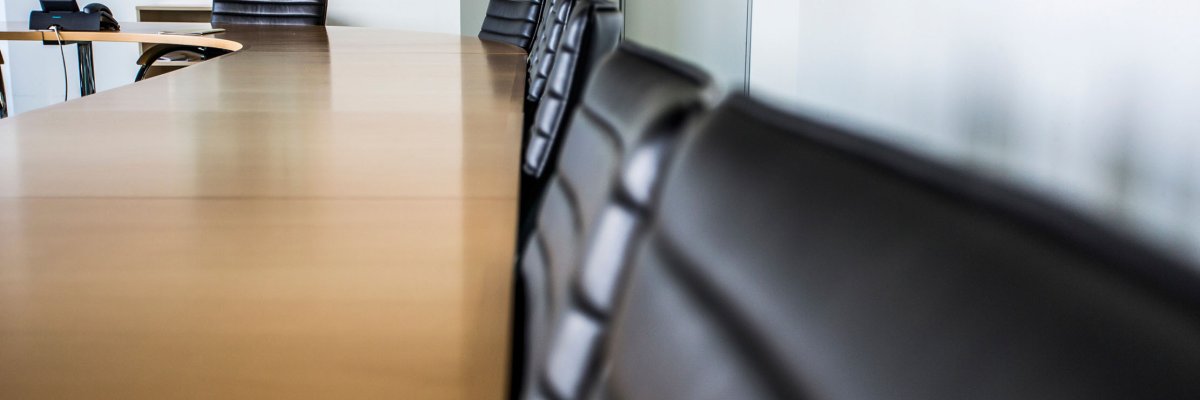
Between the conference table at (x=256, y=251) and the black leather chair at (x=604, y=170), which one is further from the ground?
the black leather chair at (x=604, y=170)

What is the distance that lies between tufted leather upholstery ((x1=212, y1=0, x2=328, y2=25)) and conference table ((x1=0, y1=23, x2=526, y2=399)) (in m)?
3.01

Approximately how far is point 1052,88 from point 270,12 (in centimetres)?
374

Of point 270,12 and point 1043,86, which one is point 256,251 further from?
point 270,12

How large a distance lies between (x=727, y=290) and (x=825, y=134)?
1.9 inches

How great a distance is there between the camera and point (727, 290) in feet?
0.92

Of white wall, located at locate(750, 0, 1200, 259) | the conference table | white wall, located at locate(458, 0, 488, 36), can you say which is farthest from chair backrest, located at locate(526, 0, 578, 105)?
white wall, located at locate(458, 0, 488, 36)

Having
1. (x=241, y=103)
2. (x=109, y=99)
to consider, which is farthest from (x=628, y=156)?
(x=109, y=99)

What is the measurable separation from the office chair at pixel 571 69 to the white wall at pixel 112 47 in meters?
5.06

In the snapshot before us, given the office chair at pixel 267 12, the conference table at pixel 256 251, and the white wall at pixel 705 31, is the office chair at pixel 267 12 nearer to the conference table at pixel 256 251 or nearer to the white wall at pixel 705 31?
the white wall at pixel 705 31

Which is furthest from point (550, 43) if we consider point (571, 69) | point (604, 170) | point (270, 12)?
point (270, 12)

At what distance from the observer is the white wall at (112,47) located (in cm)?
632

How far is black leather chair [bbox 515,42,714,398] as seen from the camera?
438 mm

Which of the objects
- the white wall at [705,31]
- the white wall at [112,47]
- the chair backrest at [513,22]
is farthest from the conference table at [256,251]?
the white wall at [112,47]

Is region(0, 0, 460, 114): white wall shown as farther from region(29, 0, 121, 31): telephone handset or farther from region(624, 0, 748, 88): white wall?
region(624, 0, 748, 88): white wall
